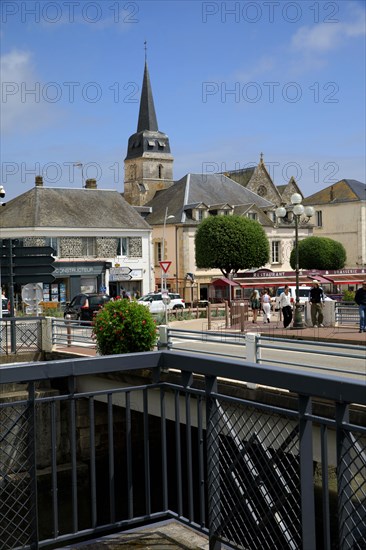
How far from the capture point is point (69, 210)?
173 feet

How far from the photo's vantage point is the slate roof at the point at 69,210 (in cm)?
5075

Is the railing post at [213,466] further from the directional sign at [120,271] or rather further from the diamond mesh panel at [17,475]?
the directional sign at [120,271]

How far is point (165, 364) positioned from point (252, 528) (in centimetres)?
114

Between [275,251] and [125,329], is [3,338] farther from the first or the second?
[275,251]

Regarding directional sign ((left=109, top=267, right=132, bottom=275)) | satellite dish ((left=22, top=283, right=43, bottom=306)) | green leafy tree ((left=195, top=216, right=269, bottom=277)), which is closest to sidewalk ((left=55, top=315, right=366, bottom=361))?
satellite dish ((left=22, top=283, right=43, bottom=306))

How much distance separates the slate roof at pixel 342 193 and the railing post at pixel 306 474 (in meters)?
75.3

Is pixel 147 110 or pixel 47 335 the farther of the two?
pixel 147 110

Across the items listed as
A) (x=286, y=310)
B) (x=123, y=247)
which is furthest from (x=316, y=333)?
(x=123, y=247)

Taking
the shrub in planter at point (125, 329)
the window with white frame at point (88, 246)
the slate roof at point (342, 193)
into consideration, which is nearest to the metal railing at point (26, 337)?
the shrub in planter at point (125, 329)

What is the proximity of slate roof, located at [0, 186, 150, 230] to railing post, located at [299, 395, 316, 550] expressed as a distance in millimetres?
47531

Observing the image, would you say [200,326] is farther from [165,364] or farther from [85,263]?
[165,364]

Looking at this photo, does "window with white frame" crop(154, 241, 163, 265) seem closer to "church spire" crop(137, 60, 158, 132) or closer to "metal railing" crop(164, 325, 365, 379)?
"church spire" crop(137, 60, 158, 132)

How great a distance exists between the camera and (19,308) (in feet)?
137

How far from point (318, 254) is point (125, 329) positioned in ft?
175
